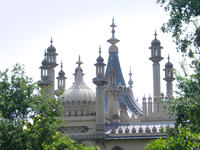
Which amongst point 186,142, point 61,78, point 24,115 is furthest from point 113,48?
point 186,142

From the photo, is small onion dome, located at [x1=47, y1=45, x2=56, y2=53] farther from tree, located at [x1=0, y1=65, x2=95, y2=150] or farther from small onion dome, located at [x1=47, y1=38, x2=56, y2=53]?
tree, located at [x1=0, y1=65, x2=95, y2=150]

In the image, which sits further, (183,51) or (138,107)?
(138,107)

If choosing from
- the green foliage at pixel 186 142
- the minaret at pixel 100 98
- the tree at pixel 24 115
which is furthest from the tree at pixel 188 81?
the minaret at pixel 100 98

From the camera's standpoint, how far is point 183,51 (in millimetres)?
24828

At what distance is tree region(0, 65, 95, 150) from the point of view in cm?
3444

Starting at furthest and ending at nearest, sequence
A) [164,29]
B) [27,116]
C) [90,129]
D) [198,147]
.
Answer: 1. [90,129]
2. [27,116]
3. [164,29]
4. [198,147]

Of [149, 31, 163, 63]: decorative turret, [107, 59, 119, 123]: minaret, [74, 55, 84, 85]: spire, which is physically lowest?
[107, 59, 119, 123]: minaret

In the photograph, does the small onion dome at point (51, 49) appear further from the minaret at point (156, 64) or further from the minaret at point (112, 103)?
the minaret at point (156, 64)

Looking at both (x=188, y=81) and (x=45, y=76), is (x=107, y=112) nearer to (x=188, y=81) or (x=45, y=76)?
(x=45, y=76)

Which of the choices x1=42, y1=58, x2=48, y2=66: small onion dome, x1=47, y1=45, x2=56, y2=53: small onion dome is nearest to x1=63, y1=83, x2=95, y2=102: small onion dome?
x1=42, y1=58, x2=48, y2=66: small onion dome

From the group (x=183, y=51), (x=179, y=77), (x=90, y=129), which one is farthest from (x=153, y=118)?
(x=183, y=51)

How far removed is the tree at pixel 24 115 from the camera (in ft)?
113

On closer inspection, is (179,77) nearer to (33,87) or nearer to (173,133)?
(173,133)

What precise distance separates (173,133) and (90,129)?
845 inches
